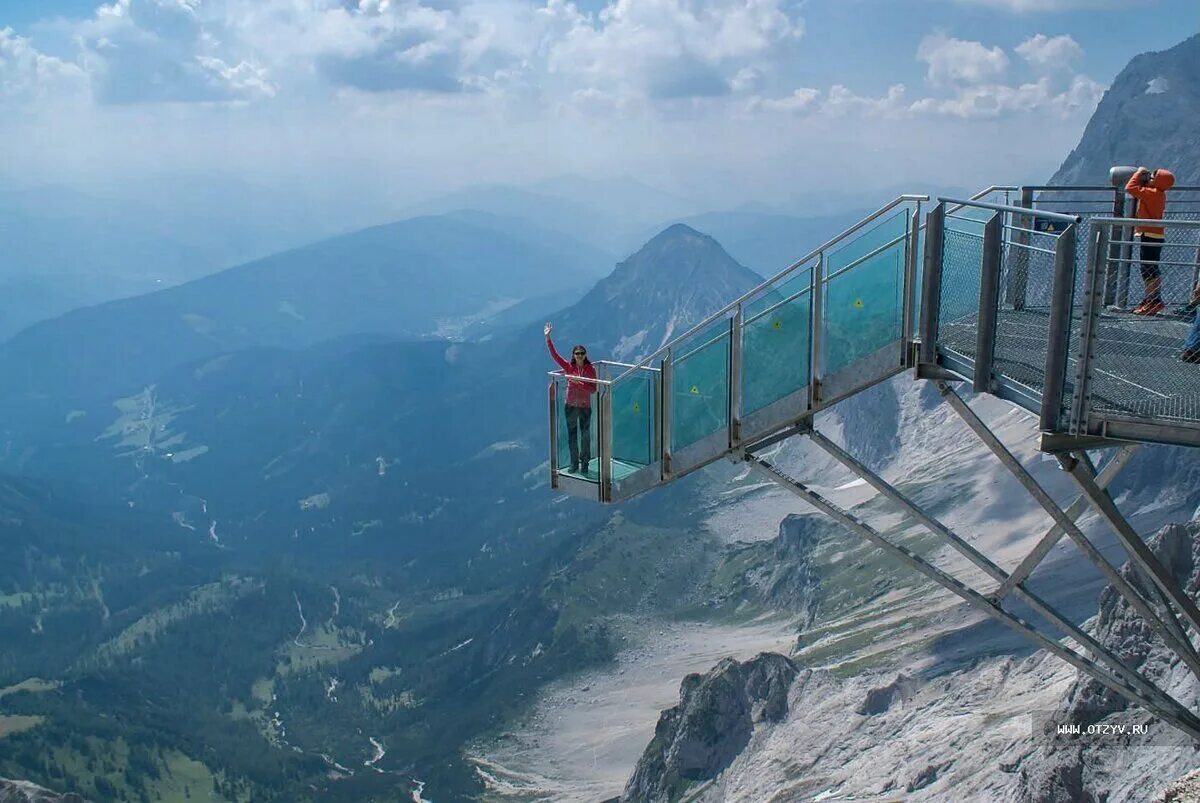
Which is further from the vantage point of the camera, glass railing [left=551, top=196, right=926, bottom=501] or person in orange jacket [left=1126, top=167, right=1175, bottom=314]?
person in orange jacket [left=1126, top=167, right=1175, bottom=314]

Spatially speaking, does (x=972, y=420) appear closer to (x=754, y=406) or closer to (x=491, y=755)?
(x=754, y=406)

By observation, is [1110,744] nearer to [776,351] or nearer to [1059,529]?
[1059,529]

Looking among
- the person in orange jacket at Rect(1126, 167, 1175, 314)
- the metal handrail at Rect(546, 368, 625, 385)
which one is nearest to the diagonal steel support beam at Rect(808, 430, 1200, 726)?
the metal handrail at Rect(546, 368, 625, 385)

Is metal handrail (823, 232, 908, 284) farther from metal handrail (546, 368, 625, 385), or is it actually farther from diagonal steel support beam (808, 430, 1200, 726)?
metal handrail (546, 368, 625, 385)

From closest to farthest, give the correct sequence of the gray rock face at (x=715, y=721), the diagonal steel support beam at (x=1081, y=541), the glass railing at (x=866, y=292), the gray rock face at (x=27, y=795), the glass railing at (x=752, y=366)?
the diagonal steel support beam at (x=1081, y=541) → the glass railing at (x=866, y=292) → the glass railing at (x=752, y=366) → the gray rock face at (x=715, y=721) → the gray rock face at (x=27, y=795)

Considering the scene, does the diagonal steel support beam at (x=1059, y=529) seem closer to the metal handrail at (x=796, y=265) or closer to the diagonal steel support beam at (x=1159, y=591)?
Answer: the diagonal steel support beam at (x=1159, y=591)

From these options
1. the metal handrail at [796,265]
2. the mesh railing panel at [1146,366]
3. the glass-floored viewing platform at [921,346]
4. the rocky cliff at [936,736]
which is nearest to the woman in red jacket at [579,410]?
the glass-floored viewing platform at [921,346]
